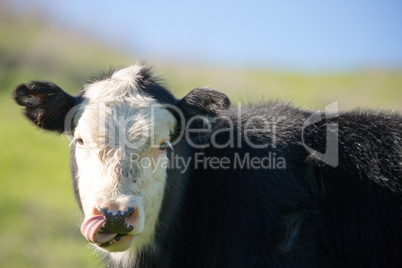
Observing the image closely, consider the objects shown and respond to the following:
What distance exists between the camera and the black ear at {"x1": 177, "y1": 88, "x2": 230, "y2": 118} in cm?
541

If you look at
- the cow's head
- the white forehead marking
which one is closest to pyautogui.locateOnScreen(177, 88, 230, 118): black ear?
the cow's head

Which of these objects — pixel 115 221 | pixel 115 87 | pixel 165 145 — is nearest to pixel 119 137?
pixel 165 145

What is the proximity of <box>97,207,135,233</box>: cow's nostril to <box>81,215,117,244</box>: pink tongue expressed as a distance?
0.05 metres

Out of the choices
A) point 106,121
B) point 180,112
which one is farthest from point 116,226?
point 180,112

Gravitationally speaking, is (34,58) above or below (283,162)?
above

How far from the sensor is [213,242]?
204 inches

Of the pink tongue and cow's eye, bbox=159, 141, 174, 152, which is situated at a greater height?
cow's eye, bbox=159, 141, 174, 152

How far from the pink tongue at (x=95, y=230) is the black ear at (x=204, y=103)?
1806 millimetres

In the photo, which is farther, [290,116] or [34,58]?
[34,58]

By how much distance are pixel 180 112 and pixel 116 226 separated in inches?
69.5

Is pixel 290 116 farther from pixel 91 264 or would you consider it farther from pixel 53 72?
pixel 53 72

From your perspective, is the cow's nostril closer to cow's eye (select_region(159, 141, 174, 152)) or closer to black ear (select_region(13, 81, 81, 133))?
cow's eye (select_region(159, 141, 174, 152))

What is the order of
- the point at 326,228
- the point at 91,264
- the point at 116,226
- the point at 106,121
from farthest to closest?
1. the point at 91,264
2. the point at 326,228
3. the point at 106,121
4. the point at 116,226

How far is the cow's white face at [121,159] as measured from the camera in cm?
444
